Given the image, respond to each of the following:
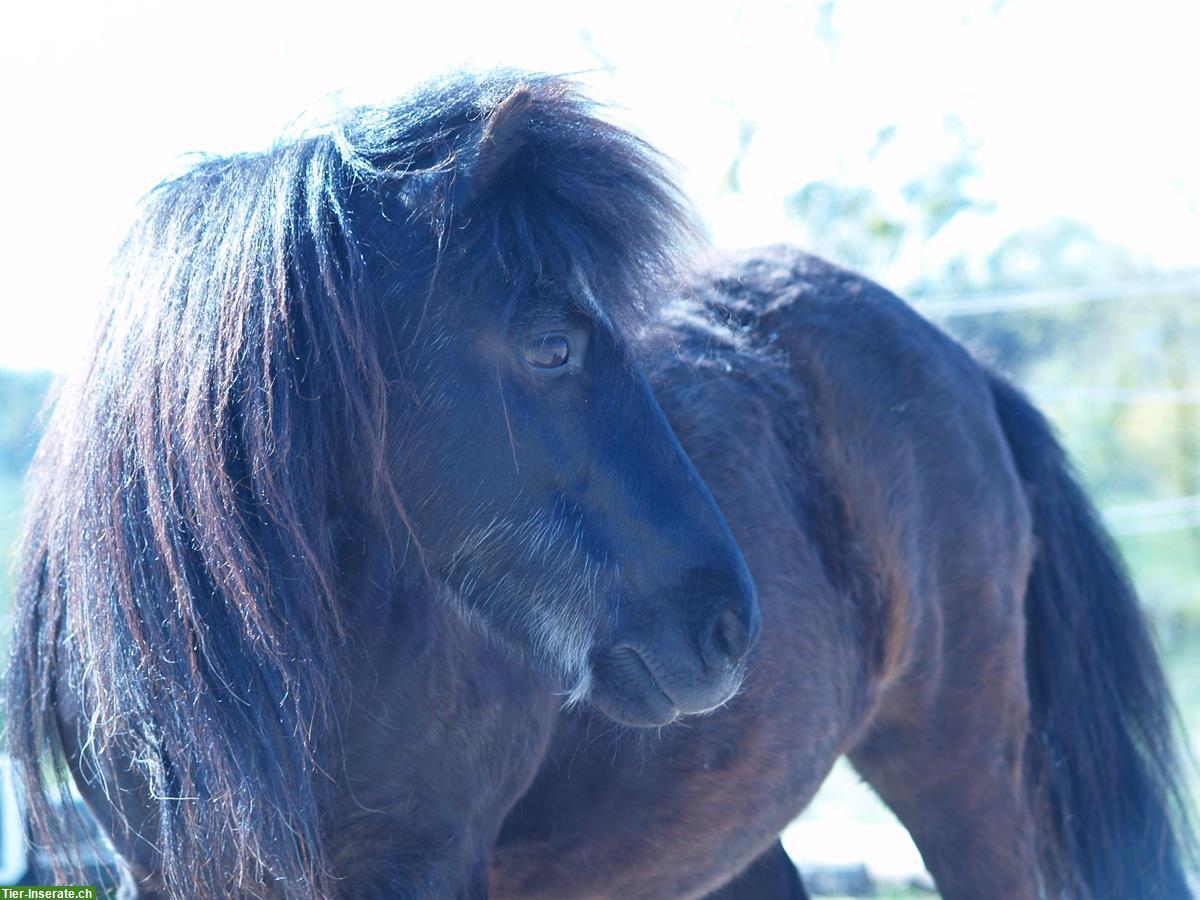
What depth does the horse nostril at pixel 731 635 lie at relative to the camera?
1963 millimetres

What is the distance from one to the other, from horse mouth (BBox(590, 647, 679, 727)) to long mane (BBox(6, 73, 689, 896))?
1.31ft

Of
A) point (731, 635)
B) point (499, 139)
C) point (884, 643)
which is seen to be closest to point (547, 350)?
point (499, 139)

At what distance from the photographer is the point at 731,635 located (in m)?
1.97

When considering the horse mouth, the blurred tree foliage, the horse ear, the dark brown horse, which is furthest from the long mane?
the blurred tree foliage

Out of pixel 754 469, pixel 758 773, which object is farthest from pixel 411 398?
pixel 758 773

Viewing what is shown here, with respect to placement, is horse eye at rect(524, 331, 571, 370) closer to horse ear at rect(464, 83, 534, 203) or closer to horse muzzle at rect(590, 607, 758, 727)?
horse ear at rect(464, 83, 534, 203)

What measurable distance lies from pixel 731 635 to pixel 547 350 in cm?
59

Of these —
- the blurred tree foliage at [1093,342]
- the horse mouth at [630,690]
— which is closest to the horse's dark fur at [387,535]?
the horse mouth at [630,690]

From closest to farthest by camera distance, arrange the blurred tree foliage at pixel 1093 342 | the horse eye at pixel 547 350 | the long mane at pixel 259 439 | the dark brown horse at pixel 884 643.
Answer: the long mane at pixel 259 439
the horse eye at pixel 547 350
the dark brown horse at pixel 884 643
the blurred tree foliage at pixel 1093 342

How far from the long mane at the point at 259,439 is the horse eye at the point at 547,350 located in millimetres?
94

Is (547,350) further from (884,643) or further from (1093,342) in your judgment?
(1093,342)

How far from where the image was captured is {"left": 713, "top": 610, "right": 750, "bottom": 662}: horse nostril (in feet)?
6.44

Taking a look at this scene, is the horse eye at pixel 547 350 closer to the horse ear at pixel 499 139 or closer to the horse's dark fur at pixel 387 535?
the horse's dark fur at pixel 387 535

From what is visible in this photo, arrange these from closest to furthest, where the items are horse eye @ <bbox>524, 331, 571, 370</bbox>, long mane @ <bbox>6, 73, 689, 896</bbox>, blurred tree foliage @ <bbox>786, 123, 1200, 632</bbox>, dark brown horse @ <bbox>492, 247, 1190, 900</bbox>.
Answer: long mane @ <bbox>6, 73, 689, 896</bbox> < horse eye @ <bbox>524, 331, 571, 370</bbox> < dark brown horse @ <bbox>492, 247, 1190, 900</bbox> < blurred tree foliage @ <bbox>786, 123, 1200, 632</bbox>
